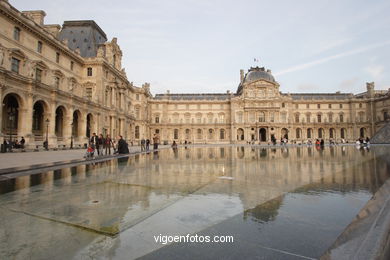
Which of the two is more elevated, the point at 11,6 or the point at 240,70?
the point at 240,70

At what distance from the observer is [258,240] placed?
2.30m

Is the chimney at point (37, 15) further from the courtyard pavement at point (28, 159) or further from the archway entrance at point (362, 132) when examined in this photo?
the archway entrance at point (362, 132)

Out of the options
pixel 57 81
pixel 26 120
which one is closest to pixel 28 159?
pixel 26 120

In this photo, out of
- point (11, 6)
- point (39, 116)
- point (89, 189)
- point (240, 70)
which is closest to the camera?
point (89, 189)

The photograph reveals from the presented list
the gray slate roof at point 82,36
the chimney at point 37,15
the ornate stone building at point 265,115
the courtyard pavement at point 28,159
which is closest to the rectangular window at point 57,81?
the chimney at point 37,15

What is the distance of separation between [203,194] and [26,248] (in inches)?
114

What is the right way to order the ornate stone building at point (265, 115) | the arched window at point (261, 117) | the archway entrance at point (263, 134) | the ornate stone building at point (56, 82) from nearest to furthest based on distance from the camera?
the ornate stone building at point (56, 82)
the ornate stone building at point (265, 115)
the arched window at point (261, 117)
the archway entrance at point (263, 134)

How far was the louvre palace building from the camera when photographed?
2133 cm

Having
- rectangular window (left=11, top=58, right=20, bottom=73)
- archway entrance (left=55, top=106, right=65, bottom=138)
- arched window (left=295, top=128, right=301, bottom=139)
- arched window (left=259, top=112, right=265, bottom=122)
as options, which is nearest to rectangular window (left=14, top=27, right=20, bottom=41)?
rectangular window (left=11, top=58, right=20, bottom=73)

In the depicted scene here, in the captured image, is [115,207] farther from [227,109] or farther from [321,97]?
[321,97]

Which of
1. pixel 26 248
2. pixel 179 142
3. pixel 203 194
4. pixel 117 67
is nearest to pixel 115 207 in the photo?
pixel 26 248

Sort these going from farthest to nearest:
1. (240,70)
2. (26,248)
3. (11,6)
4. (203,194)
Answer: (240,70) → (11,6) → (203,194) → (26,248)

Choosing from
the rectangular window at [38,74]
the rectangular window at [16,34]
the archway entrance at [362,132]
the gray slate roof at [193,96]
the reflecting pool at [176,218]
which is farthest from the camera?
the gray slate roof at [193,96]

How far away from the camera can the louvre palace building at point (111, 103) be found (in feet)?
70.0
